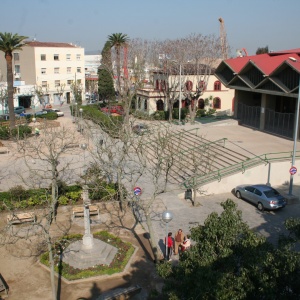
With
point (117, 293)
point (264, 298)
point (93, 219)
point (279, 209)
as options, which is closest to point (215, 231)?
point (264, 298)

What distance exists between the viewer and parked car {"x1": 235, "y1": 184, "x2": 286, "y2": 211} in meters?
18.9

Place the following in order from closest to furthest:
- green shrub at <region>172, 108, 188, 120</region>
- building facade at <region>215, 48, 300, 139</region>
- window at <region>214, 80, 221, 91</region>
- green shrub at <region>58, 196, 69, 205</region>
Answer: green shrub at <region>58, 196, 69, 205</region>, building facade at <region>215, 48, 300, 139</region>, green shrub at <region>172, 108, 188, 120</region>, window at <region>214, 80, 221, 91</region>

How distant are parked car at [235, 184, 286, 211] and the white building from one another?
4751cm

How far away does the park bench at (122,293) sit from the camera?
1139 cm

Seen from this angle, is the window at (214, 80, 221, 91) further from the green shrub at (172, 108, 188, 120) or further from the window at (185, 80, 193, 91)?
the green shrub at (172, 108, 188, 120)

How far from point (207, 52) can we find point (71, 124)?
1732 cm

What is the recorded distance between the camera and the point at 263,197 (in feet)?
62.8

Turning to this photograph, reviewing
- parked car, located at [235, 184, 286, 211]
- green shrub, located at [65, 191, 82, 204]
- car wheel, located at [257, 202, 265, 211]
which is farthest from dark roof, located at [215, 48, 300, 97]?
green shrub, located at [65, 191, 82, 204]

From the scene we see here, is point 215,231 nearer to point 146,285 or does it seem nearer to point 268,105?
point 146,285

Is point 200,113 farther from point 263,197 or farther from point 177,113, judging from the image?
point 263,197

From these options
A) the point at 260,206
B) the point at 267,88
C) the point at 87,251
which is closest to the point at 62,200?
the point at 87,251

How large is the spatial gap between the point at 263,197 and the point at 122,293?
10.1m

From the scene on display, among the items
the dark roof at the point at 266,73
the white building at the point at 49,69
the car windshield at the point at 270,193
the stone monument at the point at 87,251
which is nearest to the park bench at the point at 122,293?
the stone monument at the point at 87,251

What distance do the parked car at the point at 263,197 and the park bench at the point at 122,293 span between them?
9265mm
